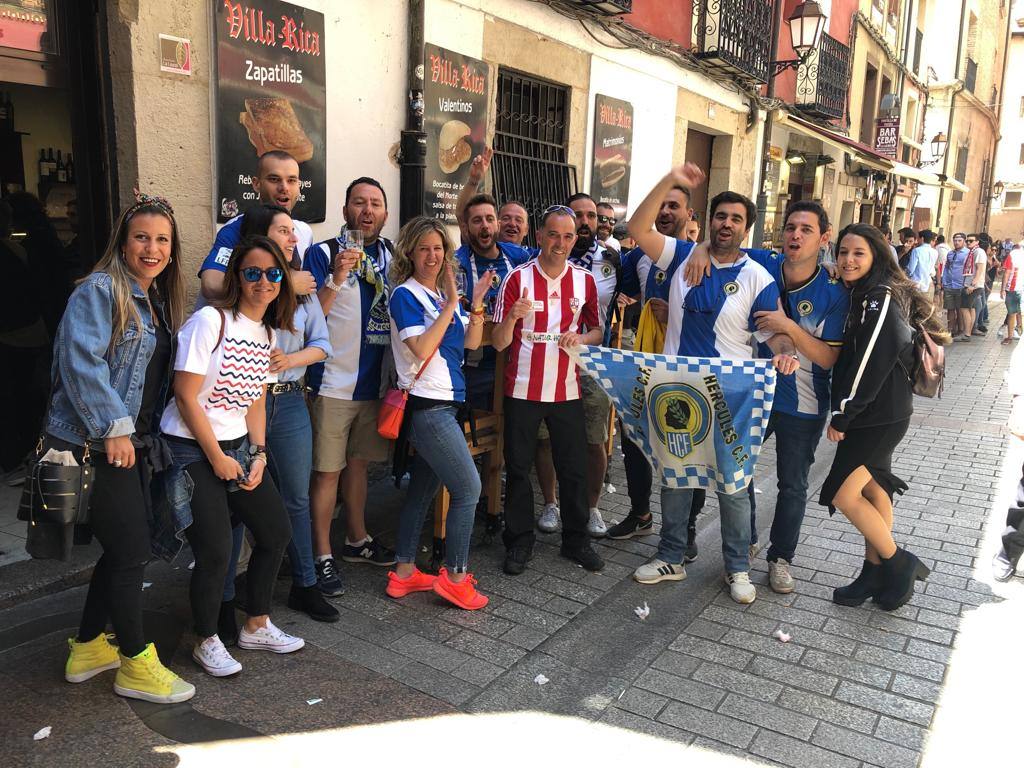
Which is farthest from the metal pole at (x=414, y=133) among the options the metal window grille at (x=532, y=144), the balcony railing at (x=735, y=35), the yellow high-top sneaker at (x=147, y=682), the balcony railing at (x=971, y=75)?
the balcony railing at (x=971, y=75)

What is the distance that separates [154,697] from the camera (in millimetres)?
2986

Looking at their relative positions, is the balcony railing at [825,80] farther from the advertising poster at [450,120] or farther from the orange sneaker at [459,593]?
the orange sneaker at [459,593]

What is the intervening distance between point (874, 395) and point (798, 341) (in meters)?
0.43

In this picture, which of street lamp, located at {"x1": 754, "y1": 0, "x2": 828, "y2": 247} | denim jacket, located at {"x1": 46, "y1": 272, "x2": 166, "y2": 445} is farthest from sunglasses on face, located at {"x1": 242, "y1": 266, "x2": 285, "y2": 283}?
street lamp, located at {"x1": 754, "y1": 0, "x2": 828, "y2": 247}

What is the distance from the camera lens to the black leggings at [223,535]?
9.91ft

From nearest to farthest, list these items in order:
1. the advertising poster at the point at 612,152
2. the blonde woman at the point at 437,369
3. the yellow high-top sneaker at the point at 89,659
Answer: the yellow high-top sneaker at the point at 89,659 < the blonde woman at the point at 437,369 < the advertising poster at the point at 612,152

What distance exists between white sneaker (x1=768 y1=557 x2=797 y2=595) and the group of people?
0.02 meters

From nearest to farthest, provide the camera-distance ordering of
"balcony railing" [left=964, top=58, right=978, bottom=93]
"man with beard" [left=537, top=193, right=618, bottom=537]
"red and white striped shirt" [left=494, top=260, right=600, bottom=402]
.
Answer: "red and white striped shirt" [left=494, top=260, right=600, bottom=402]
"man with beard" [left=537, top=193, right=618, bottom=537]
"balcony railing" [left=964, top=58, right=978, bottom=93]

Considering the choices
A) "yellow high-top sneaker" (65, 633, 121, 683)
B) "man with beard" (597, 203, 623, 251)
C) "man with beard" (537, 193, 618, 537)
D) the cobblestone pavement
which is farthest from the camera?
"man with beard" (597, 203, 623, 251)

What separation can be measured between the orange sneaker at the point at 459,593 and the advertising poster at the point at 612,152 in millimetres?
5715

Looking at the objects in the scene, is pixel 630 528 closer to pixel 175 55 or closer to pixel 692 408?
pixel 692 408

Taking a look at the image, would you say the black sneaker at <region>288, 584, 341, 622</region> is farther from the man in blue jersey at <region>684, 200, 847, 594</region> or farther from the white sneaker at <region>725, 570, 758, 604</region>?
the man in blue jersey at <region>684, 200, 847, 594</region>

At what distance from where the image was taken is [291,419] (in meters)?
3.51

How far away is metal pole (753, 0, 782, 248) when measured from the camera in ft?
39.0
